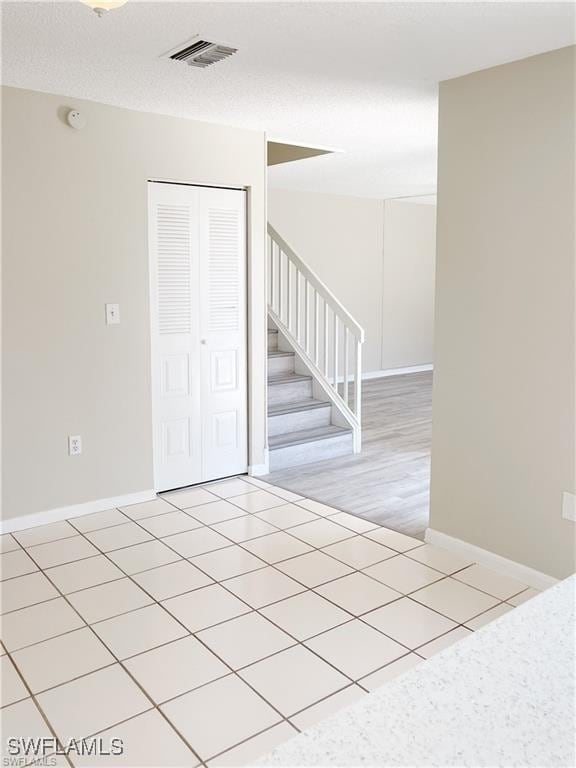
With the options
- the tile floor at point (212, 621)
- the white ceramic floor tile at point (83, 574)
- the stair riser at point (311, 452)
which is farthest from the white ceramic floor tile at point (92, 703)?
the stair riser at point (311, 452)

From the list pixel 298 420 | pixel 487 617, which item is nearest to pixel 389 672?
pixel 487 617

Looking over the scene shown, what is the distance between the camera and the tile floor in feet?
7.36

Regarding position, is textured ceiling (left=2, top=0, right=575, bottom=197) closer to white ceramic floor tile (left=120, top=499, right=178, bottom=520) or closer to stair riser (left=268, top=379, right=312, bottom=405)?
stair riser (left=268, top=379, right=312, bottom=405)

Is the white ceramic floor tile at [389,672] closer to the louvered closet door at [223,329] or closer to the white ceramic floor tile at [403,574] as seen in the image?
the white ceramic floor tile at [403,574]

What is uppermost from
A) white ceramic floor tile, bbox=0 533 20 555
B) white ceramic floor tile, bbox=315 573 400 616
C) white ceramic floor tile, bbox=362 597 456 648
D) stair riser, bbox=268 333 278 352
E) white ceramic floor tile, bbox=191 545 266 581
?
stair riser, bbox=268 333 278 352

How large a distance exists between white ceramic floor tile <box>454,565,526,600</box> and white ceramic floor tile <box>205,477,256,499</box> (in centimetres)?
174

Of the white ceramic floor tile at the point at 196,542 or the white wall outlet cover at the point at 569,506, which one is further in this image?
the white ceramic floor tile at the point at 196,542

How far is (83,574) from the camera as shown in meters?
3.33

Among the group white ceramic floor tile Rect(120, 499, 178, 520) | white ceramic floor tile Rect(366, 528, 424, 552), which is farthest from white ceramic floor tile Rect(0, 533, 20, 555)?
white ceramic floor tile Rect(366, 528, 424, 552)

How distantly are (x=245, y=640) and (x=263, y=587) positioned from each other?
18.8 inches

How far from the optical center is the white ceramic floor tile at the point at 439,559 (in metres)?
3.41

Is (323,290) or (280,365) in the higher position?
(323,290)

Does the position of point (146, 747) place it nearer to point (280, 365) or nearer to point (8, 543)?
point (8, 543)

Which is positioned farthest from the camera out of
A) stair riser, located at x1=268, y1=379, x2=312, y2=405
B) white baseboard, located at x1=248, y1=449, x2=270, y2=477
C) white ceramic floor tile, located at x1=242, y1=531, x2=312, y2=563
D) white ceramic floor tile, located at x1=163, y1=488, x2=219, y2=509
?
stair riser, located at x1=268, y1=379, x2=312, y2=405
